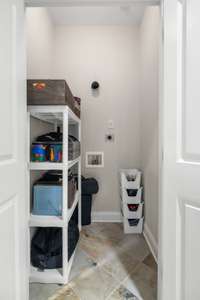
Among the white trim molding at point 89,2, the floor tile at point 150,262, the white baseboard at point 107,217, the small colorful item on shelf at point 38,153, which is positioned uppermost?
the white trim molding at point 89,2

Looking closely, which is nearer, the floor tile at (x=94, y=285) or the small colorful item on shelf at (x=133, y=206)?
the floor tile at (x=94, y=285)

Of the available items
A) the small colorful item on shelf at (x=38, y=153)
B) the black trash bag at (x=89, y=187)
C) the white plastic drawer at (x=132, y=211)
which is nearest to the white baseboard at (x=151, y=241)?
the white plastic drawer at (x=132, y=211)

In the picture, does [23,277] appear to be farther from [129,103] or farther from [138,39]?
[138,39]

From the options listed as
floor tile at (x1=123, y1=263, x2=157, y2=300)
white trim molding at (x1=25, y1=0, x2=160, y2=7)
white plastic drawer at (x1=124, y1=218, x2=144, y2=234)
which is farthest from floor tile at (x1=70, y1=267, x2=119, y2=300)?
white trim molding at (x1=25, y1=0, x2=160, y2=7)

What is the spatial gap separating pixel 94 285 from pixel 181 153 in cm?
125

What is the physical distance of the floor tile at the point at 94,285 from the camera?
4.60 feet

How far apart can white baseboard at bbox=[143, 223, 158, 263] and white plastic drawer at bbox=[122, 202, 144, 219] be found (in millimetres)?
146

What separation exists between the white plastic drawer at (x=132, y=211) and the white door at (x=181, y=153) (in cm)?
127

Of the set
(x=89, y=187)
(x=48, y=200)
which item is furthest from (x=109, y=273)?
(x=89, y=187)

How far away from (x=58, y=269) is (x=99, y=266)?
0.37 meters

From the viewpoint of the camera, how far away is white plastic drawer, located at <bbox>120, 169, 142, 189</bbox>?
2383mm

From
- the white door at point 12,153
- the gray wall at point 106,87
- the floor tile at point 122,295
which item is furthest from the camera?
the gray wall at point 106,87

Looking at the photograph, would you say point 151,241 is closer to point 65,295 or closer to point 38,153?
point 65,295

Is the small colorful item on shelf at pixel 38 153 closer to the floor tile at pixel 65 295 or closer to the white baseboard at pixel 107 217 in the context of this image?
the floor tile at pixel 65 295
